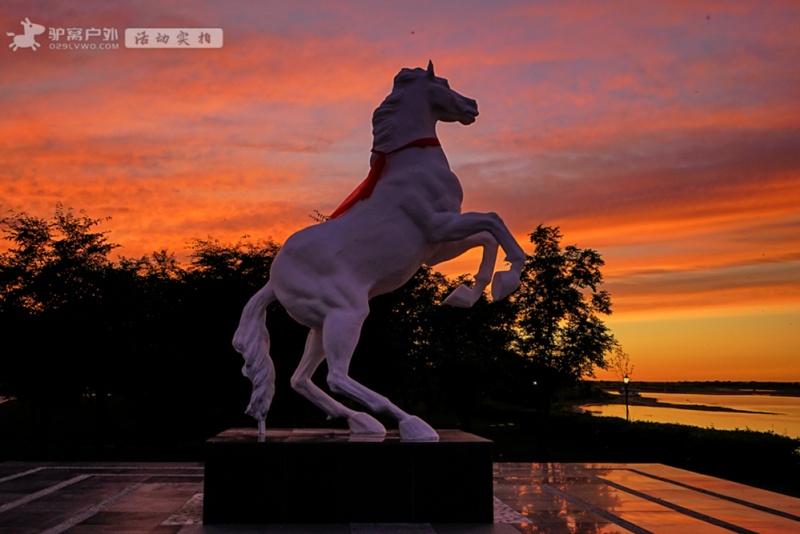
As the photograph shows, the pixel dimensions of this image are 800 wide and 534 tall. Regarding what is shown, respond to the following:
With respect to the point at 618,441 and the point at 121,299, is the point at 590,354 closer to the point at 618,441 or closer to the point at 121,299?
the point at 618,441

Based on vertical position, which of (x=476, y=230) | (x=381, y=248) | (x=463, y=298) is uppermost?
(x=476, y=230)

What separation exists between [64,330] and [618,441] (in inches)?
453

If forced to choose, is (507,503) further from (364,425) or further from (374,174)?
(374,174)

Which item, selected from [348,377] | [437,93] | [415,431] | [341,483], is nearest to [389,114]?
[437,93]

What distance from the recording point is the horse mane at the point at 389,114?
6316 mm

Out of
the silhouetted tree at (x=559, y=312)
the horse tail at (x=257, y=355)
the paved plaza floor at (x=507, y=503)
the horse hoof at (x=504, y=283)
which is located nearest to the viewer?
the paved plaza floor at (x=507, y=503)

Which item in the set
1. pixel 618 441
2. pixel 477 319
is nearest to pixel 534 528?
pixel 618 441

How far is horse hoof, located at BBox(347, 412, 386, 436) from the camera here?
635 cm

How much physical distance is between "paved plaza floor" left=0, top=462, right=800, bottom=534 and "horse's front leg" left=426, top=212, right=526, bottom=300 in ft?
6.41

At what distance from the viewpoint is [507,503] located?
7.02 meters

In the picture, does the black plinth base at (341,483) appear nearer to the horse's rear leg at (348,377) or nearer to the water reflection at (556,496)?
the horse's rear leg at (348,377)

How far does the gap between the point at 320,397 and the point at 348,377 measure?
660 millimetres

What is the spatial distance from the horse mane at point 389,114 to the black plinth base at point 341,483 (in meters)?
2.39

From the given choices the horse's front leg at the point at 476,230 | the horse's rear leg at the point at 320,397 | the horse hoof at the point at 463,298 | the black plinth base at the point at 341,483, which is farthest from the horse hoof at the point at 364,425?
the horse's front leg at the point at 476,230
